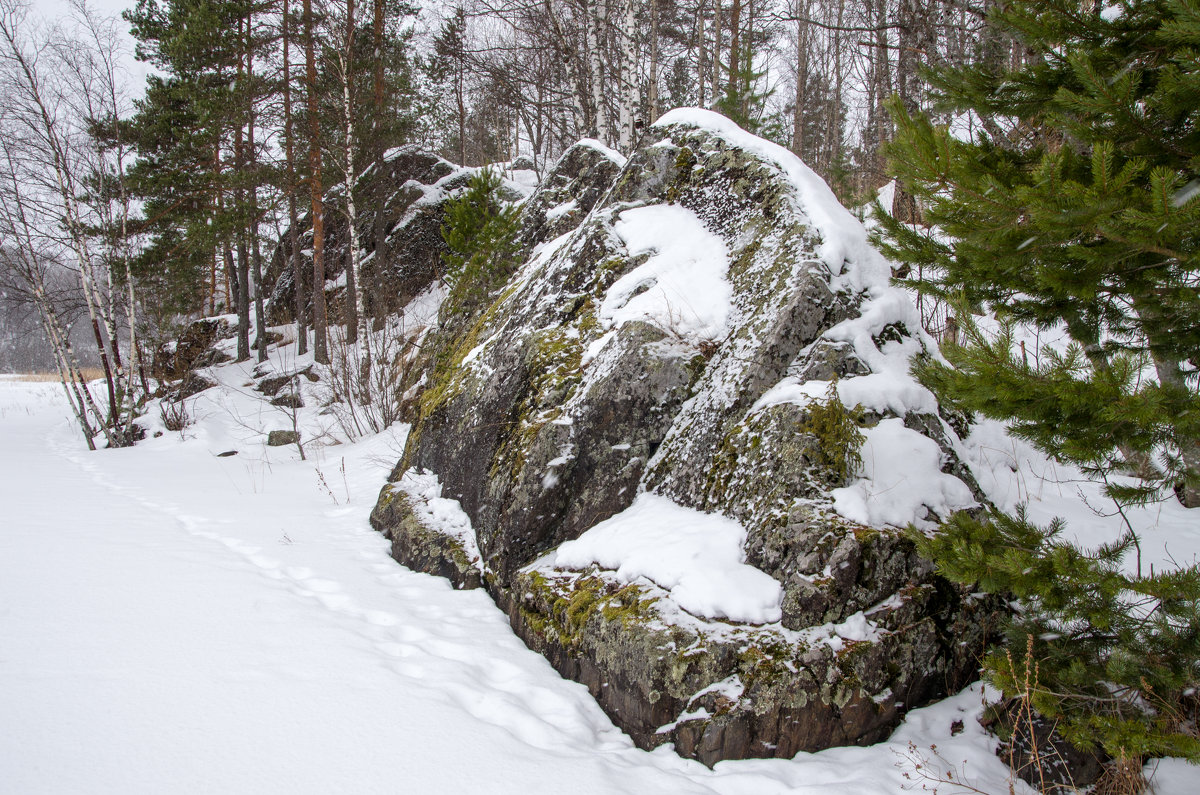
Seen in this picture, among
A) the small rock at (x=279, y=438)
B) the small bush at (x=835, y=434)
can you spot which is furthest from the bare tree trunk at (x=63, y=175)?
the small bush at (x=835, y=434)

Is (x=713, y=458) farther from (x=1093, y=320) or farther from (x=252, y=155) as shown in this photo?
(x=252, y=155)

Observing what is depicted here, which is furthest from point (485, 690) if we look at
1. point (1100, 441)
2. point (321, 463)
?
point (321, 463)

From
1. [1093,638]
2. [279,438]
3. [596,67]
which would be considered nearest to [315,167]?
[279,438]

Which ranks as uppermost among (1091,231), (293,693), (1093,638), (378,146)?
(378,146)

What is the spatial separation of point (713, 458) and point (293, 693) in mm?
2401

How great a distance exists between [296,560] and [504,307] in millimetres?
2939

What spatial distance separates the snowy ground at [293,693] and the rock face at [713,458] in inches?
7.4

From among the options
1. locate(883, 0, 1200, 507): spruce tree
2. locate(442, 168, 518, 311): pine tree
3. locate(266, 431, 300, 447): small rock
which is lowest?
locate(266, 431, 300, 447): small rock

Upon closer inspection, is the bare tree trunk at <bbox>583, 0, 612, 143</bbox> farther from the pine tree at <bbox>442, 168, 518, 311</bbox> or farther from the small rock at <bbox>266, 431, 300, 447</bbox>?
the small rock at <bbox>266, 431, 300, 447</bbox>

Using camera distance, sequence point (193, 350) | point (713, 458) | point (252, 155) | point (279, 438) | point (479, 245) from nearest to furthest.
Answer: point (713, 458) → point (479, 245) → point (279, 438) → point (252, 155) → point (193, 350)

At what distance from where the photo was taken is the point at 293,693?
250 centimetres

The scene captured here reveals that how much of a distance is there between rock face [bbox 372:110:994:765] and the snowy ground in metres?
0.19

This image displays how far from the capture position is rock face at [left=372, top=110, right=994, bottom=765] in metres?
2.59

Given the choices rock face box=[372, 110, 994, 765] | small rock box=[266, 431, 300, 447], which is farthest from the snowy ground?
small rock box=[266, 431, 300, 447]
